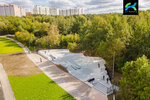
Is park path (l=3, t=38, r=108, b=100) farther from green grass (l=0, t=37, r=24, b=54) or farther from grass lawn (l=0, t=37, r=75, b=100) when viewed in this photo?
green grass (l=0, t=37, r=24, b=54)

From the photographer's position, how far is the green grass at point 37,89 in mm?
13917

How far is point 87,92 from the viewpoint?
14555 millimetres

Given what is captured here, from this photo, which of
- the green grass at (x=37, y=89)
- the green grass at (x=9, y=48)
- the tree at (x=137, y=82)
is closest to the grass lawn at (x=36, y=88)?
the green grass at (x=37, y=89)

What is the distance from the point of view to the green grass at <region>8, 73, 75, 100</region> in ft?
45.7

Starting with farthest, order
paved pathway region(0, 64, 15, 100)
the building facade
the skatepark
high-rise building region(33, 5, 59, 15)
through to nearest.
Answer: the building facade < high-rise building region(33, 5, 59, 15) < the skatepark < paved pathway region(0, 64, 15, 100)

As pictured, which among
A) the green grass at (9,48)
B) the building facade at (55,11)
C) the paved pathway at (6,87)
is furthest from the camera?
the building facade at (55,11)

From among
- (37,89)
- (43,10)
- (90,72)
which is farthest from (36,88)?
(43,10)

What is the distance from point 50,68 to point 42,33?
101ft

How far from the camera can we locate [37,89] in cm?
1552

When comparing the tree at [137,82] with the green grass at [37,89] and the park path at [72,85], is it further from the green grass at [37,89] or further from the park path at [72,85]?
the green grass at [37,89]

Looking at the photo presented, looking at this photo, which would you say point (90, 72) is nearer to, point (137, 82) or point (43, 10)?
point (137, 82)

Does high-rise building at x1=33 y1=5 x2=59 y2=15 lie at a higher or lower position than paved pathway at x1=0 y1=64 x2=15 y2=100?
higher

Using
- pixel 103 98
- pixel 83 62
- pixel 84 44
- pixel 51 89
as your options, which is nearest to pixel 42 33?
pixel 84 44

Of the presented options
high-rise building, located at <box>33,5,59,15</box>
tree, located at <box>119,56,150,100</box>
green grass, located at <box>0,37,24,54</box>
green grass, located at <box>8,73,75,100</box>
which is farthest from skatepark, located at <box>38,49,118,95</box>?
high-rise building, located at <box>33,5,59,15</box>
